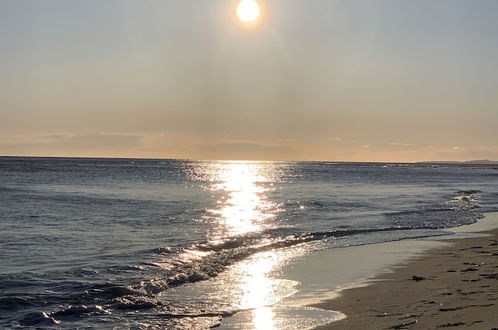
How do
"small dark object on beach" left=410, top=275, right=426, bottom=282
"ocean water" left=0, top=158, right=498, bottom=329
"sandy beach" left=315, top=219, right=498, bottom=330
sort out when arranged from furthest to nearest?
1. "small dark object on beach" left=410, top=275, right=426, bottom=282
2. "ocean water" left=0, top=158, right=498, bottom=329
3. "sandy beach" left=315, top=219, right=498, bottom=330

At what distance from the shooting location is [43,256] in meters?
17.6

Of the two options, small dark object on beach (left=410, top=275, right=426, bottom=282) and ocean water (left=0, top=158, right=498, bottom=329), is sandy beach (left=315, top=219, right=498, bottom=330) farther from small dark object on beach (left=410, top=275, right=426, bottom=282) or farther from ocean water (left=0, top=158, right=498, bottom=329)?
ocean water (left=0, top=158, right=498, bottom=329)

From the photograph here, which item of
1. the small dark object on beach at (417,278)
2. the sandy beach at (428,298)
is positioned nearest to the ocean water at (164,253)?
the sandy beach at (428,298)

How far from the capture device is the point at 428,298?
11953 millimetres

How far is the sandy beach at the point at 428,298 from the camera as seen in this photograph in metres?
9.97

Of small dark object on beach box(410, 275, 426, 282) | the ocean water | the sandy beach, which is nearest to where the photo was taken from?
the sandy beach

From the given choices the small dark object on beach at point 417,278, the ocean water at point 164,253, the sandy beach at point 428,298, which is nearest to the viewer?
the sandy beach at point 428,298

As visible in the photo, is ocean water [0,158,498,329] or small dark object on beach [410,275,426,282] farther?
small dark object on beach [410,275,426,282]

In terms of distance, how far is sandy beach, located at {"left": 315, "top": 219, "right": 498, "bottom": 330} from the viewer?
9.97 m

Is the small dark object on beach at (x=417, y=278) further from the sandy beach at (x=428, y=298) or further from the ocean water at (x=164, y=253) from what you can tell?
the ocean water at (x=164, y=253)

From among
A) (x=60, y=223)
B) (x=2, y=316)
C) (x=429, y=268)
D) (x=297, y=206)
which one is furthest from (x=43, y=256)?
(x=297, y=206)

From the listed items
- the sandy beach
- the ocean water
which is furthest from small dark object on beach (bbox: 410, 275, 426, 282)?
the ocean water

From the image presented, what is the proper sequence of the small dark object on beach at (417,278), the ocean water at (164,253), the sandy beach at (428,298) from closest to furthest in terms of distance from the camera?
the sandy beach at (428,298) → the ocean water at (164,253) → the small dark object on beach at (417,278)

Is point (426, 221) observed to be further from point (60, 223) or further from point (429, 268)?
point (60, 223)
